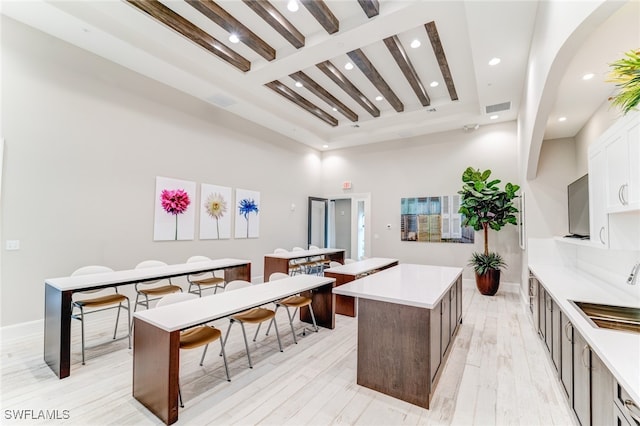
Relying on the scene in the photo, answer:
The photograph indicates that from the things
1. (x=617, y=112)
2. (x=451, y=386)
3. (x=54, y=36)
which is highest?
(x=54, y=36)

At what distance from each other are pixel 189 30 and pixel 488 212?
6096mm

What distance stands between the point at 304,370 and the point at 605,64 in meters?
Answer: 3.96

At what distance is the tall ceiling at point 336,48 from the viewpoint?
3.23 m

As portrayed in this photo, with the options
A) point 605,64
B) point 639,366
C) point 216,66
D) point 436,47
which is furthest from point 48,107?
point 605,64

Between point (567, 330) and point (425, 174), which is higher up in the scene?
point (425, 174)

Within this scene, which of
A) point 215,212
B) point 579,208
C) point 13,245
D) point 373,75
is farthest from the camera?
point 215,212

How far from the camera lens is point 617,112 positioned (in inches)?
117

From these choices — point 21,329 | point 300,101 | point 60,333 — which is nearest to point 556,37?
point 300,101

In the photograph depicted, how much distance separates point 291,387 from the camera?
8.29 feet

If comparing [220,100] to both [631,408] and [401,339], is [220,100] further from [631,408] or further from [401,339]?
[631,408]

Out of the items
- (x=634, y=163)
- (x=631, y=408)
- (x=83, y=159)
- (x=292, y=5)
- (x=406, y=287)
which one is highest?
(x=292, y=5)

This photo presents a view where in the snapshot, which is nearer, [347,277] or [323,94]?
[347,277]

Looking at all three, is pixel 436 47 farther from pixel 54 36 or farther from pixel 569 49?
pixel 54 36

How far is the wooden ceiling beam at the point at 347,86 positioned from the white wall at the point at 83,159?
2.59m
